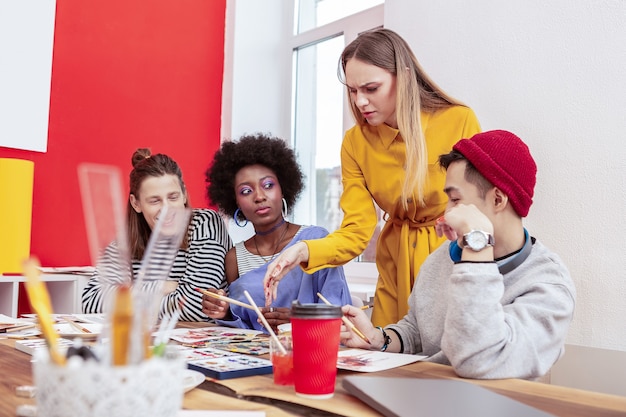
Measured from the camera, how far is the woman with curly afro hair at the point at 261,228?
185cm

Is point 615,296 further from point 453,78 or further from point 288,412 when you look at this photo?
point 288,412

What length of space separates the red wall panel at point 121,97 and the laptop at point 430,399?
2546 millimetres

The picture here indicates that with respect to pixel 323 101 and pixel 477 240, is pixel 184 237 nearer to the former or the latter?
pixel 477 240

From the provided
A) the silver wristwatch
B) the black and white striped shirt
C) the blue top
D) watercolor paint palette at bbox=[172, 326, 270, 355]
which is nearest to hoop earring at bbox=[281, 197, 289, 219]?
the black and white striped shirt

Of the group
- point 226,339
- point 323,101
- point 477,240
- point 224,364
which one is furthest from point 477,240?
point 323,101

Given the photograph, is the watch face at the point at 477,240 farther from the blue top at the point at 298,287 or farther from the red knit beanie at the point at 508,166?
the blue top at the point at 298,287

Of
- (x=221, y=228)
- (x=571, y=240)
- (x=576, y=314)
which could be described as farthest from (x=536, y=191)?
(x=221, y=228)

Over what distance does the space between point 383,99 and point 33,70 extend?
206cm

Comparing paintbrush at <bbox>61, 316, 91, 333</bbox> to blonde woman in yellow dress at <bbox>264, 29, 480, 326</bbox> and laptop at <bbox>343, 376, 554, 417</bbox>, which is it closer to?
blonde woman in yellow dress at <bbox>264, 29, 480, 326</bbox>

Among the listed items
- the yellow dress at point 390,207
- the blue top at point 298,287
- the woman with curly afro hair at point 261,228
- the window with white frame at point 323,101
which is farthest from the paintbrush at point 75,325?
the window with white frame at point 323,101

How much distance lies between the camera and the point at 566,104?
199 centimetres

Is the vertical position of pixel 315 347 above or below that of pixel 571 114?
below

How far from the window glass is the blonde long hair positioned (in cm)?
171

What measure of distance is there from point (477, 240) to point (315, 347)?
1.44ft
